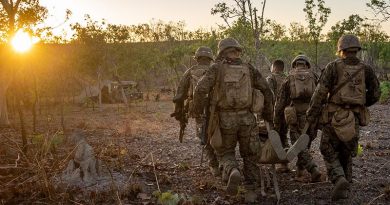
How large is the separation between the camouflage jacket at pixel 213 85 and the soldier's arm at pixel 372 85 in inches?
53.3

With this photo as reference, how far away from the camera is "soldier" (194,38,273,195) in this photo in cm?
575

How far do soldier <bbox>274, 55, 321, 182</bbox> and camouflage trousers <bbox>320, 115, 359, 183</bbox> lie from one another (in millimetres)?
630

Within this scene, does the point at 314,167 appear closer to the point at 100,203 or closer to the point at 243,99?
the point at 243,99

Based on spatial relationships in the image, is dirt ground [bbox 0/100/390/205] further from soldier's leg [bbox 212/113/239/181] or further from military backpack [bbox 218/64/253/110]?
military backpack [bbox 218/64/253/110]

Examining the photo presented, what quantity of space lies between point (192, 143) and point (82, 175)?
18.2 ft

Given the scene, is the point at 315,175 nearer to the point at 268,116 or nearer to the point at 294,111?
the point at 294,111

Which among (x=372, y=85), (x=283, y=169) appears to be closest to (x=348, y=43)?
(x=372, y=85)

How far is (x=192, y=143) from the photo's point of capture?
37.7ft

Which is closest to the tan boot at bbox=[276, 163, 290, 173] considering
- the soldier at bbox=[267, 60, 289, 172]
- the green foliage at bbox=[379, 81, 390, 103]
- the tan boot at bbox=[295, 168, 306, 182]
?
the soldier at bbox=[267, 60, 289, 172]

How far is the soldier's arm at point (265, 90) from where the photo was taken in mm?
5969

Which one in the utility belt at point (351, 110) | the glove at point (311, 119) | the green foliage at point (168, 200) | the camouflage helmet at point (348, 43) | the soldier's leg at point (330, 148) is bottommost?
the green foliage at point (168, 200)

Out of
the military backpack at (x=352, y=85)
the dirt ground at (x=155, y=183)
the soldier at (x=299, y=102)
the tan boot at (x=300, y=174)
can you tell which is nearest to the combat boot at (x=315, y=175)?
the soldier at (x=299, y=102)

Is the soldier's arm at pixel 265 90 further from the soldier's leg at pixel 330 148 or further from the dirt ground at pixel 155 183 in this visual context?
the dirt ground at pixel 155 183

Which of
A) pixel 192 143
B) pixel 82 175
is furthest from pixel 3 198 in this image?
pixel 192 143
